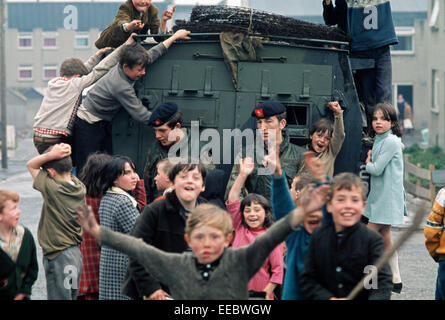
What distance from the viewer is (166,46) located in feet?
28.3

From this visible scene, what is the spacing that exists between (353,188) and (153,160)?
315 centimetres

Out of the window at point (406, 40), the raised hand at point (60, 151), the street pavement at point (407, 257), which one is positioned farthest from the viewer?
the window at point (406, 40)

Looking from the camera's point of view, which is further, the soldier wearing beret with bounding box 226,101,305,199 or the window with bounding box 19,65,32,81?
the window with bounding box 19,65,32,81

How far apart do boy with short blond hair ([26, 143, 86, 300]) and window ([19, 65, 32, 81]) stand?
53.6 meters

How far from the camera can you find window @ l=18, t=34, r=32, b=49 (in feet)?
192

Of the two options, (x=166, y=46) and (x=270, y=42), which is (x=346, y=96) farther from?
(x=166, y=46)

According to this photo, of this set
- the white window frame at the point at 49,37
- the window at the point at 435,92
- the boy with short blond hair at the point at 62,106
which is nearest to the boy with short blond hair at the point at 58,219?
the boy with short blond hair at the point at 62,106

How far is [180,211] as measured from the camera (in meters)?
5.75

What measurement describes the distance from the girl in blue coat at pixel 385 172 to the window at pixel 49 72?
51.6m

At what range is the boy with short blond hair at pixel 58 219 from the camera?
6738 millimetres

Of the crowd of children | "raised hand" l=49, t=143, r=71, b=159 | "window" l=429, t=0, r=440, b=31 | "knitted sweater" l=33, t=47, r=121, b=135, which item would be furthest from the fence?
"window" l=429, t=0, r=440, b=31

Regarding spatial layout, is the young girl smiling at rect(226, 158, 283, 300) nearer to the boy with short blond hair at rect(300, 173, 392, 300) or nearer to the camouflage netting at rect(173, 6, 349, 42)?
the boy with short blond hair at rect(300, 173, 392, 300)

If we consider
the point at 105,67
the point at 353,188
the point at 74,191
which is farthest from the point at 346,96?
the point at 353,188

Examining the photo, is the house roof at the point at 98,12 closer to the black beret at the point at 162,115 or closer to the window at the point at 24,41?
the window at the point at 24,41
